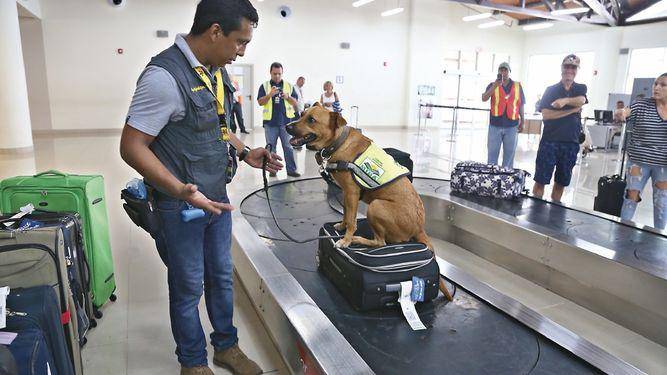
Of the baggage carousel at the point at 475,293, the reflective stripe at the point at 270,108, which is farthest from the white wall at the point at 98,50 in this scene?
the baggage carousel at the point at 475,293

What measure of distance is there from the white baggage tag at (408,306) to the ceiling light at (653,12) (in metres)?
14.8

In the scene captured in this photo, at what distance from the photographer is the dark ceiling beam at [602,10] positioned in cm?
1242

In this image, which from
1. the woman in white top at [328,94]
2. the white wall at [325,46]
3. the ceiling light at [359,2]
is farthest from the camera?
the ceiling light at [359,2]

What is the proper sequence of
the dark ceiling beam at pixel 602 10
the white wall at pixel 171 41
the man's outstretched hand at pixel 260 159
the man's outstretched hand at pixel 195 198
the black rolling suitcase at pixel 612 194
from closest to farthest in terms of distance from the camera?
1. the man's outstretched hand at pixel 195 198
2. the man's outstretched hand at pixel 260 159
3. the black rolling suitcase at pixel 612 194
4. the white wall at pixel 171 41
5. the dark ceiling beam at pixel 602 10

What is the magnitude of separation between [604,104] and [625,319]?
1437 cm

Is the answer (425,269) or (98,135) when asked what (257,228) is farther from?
(98,135)

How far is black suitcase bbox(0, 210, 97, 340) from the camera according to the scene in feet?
6.99

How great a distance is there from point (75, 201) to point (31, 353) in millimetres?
1246

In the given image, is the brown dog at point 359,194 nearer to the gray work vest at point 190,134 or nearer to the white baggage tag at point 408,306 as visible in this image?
the white baggage tag at point 408,306

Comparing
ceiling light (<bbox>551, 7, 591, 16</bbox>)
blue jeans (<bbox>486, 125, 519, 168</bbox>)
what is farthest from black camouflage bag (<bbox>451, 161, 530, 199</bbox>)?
ceiling light (<bbox>551, 7, 591, 16</bbox>)

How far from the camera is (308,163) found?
791cm

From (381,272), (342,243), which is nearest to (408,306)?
(381,272)

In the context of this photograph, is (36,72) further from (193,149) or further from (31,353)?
(31,353)

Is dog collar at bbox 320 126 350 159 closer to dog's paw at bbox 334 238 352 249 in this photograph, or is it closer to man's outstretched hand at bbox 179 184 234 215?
dog's paw at bbox 334 238 352 249
